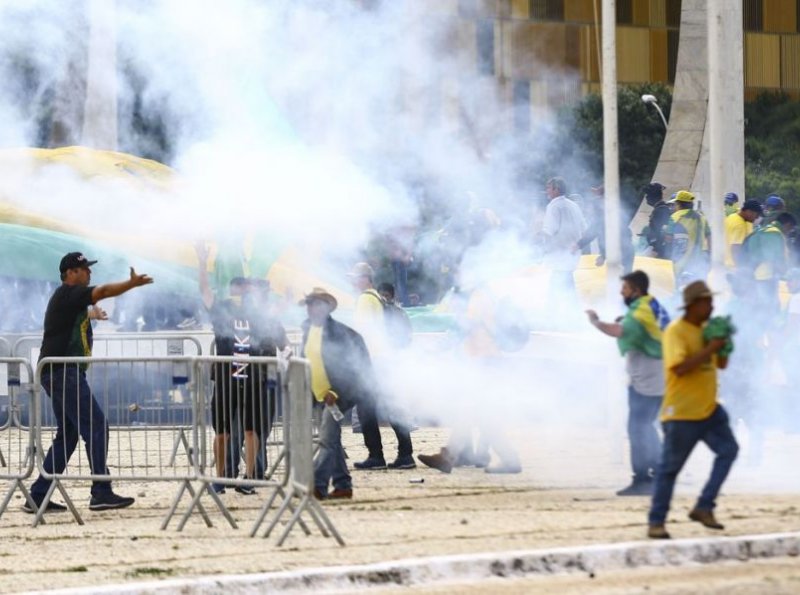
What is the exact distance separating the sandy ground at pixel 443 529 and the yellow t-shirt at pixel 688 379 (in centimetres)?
72

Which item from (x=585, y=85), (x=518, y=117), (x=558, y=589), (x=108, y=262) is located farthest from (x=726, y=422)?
(x=585, y=85)

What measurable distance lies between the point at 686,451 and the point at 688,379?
0.42 m

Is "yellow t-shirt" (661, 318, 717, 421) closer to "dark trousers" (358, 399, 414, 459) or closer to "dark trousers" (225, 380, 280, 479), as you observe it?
"dark trousers" (225, 380, 280, 479)

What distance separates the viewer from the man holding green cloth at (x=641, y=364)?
12.6 metres

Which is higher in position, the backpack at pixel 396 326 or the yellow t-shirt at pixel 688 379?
the backpack at pixel 396 326

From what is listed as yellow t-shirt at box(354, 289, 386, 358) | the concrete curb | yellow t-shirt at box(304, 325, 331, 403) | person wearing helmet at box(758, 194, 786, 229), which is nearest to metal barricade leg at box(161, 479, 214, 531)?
yellow t-shirt at box(304, 325, 331, 403)

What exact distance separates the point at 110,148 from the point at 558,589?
580 inches

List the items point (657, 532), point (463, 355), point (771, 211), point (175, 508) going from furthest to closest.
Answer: point (771, 211), point (463, 355), point (175, 508), point (657, 532)

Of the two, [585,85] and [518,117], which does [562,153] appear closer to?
[518,117]

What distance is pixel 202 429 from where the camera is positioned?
12406mm

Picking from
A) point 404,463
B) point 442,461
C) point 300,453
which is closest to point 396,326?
point 404,463

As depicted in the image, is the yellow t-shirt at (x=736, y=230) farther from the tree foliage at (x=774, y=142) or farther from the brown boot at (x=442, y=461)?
the tree foliage at (x=774, y=142)

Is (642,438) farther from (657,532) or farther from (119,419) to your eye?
(119,419)

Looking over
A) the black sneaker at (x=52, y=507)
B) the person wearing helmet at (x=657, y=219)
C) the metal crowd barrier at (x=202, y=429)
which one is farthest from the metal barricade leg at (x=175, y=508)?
the person wearing helmet at (x=657, y=219)
